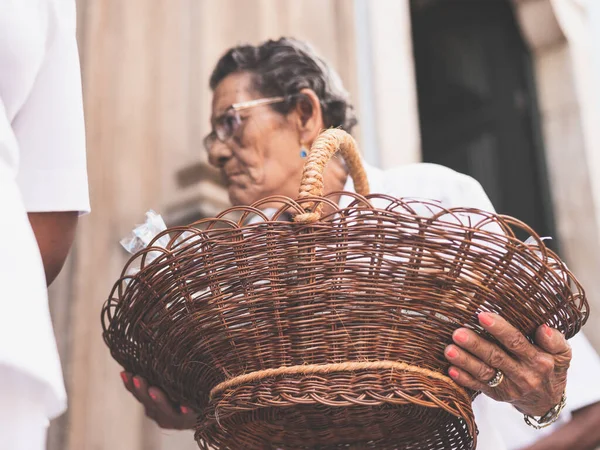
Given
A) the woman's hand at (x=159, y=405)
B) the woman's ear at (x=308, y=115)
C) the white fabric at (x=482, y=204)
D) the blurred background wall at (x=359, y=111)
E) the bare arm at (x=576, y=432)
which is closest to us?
the woman's hand at (x=159, y=405)

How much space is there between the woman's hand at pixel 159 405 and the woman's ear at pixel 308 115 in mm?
704

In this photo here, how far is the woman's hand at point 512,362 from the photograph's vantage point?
47.7 inches

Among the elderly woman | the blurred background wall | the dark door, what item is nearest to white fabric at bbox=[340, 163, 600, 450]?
the elderly woman

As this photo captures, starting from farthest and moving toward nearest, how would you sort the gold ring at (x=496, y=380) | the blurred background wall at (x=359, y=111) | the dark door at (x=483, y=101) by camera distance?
the dark door at (x=483, y=101), the blurred background wall at (x=359, y=111), the gold ring at (x=496, y=380)

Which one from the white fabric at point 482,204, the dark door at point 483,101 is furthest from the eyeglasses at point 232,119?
the dark door at point 483,101

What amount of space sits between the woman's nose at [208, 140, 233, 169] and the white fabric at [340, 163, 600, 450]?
31 centimetres

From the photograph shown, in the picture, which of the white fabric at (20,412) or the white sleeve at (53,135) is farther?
the white sleeve at (53,135)

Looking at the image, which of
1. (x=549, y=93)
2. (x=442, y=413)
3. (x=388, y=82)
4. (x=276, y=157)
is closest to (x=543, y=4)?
(x=549, y=93)

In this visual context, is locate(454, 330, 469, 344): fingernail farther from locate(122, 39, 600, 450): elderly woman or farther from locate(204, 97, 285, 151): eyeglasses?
locate(204, 97, 285, 151): eyeglasses

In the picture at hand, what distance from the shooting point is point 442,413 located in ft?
4.15

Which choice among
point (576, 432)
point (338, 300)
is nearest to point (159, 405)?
point (338, 300)

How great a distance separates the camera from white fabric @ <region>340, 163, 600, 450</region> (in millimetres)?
1719

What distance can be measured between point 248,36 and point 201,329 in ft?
5.78

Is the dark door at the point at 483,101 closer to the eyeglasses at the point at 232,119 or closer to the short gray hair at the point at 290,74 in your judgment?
the short gray hair at the point at 290,74
